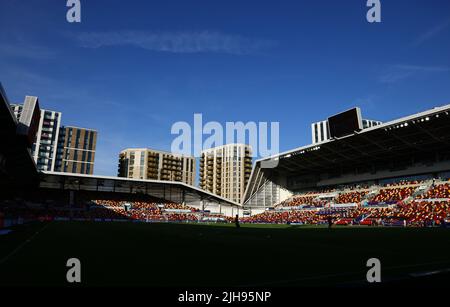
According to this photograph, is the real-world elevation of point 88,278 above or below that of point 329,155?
below

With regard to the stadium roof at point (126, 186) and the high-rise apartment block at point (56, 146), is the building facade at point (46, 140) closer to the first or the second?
the high-rise apartment block at point (56, 146)

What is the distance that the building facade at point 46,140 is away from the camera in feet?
542

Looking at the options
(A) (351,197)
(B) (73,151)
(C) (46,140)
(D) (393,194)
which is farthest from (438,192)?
(B) (73,151)

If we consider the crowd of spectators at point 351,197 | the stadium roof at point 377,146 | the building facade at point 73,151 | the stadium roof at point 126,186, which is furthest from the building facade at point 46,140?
the crowd of spectators at point 351,197

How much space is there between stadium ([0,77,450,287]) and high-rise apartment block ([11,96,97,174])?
93.4 meters

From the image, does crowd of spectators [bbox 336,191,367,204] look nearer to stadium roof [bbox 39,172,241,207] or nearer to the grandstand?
the grandstand

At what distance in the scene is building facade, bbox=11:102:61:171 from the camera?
16515 cm

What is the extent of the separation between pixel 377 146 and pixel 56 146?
16872 cm

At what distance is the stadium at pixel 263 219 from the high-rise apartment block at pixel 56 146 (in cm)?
9340
